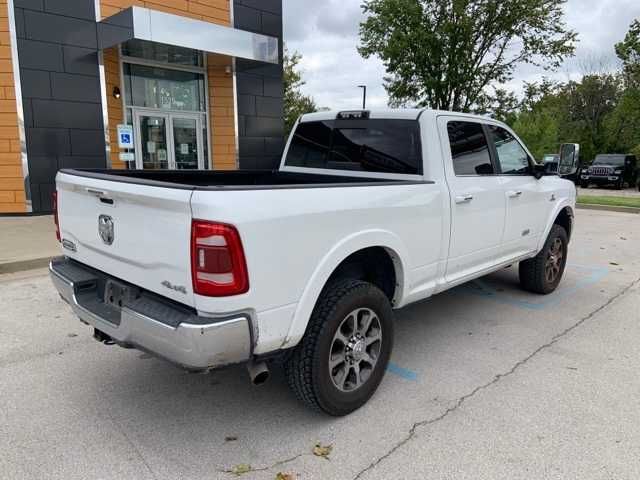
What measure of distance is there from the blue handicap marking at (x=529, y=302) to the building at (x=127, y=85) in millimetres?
7350

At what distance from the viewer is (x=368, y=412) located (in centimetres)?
310

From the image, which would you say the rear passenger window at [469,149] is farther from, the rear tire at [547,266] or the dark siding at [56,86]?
the dark siding at [56,86]

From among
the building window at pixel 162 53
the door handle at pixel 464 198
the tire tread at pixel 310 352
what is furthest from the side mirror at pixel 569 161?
the building window at pixel 162 53

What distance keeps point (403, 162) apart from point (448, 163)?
0.34 metres

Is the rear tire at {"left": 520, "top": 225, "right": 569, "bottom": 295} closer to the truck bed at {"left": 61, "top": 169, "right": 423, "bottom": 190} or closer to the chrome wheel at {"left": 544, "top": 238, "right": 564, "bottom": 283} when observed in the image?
the chrome wheel at {"left": 544, "top": 238, "right": 564, "bottom": 283}

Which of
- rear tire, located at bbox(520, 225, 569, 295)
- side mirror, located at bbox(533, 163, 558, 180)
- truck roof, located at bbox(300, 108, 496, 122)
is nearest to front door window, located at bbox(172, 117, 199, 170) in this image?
truck roof, located at bbox(300, 108, 496, 122)

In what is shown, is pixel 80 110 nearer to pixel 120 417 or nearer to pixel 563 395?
pixel 120 417

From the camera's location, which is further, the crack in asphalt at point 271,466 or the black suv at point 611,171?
the black suv at point 611,171

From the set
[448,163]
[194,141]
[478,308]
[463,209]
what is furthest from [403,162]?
[194,141]

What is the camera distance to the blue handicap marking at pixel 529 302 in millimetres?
5273

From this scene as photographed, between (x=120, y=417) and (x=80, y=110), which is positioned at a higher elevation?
(x=80, y=110)

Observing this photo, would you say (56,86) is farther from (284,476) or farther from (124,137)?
(284,476)

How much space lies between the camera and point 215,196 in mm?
2203

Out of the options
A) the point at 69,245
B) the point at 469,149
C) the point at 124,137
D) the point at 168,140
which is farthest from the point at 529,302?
the point at 168,140
